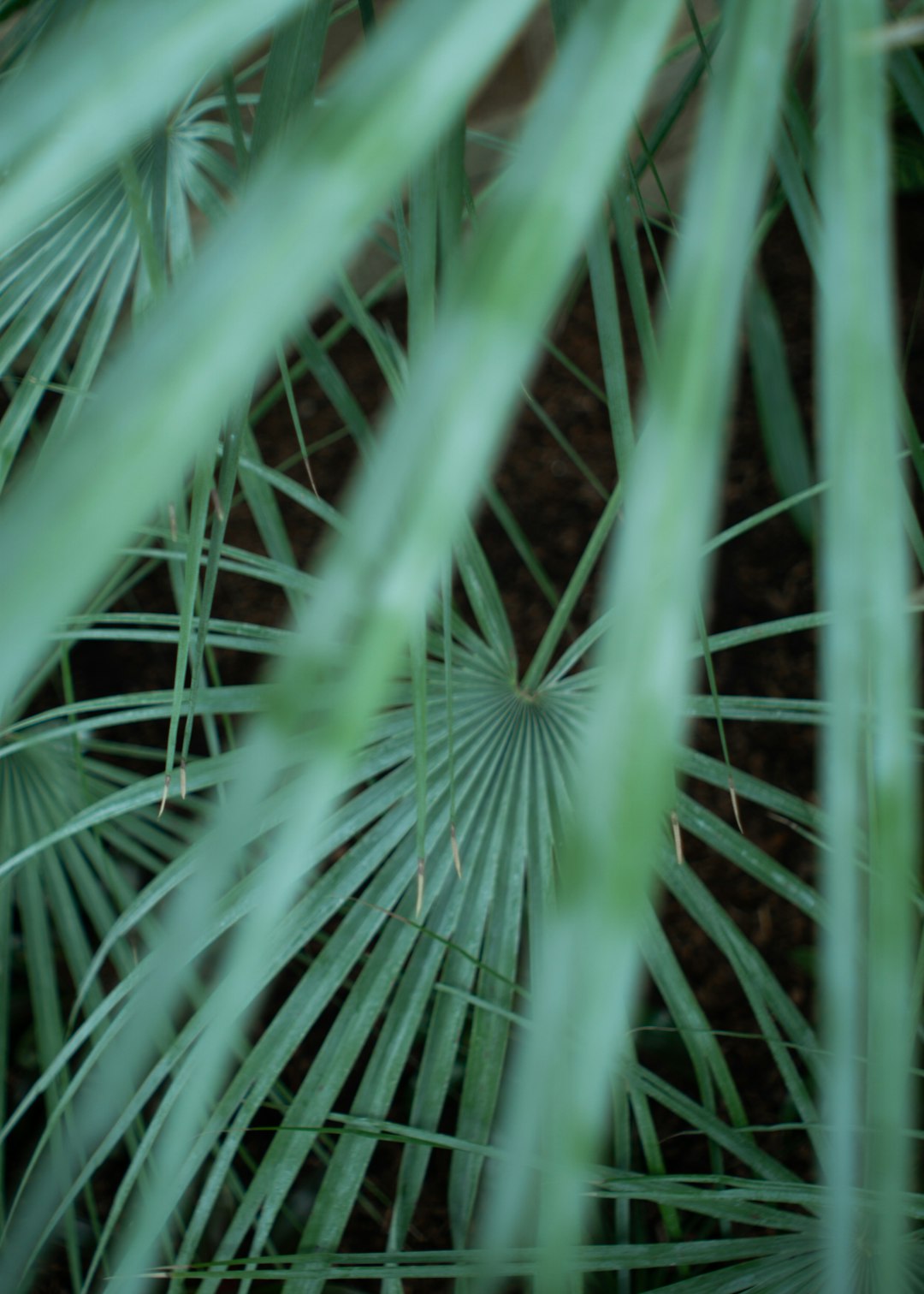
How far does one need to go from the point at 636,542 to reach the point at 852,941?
116mm

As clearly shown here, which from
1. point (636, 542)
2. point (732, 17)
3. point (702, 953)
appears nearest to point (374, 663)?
point (636, 542)

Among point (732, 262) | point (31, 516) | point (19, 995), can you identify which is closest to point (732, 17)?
point (732, 262)

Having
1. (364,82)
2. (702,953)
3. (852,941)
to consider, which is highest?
(702,953)

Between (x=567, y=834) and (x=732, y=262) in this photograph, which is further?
(x=567, y=834)

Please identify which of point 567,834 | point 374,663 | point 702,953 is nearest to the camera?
point 374,663

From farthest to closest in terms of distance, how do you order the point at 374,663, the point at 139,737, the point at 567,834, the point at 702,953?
the point at 139,737 → the point at 702,953 → the point at 567,834 → the point at 374,663

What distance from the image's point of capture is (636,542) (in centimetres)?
16

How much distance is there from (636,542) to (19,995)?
121cm

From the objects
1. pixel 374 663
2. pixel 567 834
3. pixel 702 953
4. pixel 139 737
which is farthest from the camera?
pixel 139 737

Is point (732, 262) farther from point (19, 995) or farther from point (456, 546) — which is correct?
point (19, 995)

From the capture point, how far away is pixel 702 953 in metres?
1.10

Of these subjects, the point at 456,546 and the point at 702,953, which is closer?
the point at 456,546

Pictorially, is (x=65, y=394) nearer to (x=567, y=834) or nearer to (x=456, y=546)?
(x=456, y=546)

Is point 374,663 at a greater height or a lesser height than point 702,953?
lesser
